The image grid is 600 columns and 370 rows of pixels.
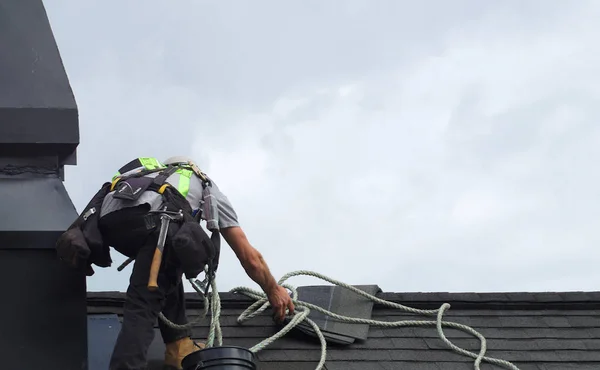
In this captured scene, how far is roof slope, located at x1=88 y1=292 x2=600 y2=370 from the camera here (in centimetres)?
484

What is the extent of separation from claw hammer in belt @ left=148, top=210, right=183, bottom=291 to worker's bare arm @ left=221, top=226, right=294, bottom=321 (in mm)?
543

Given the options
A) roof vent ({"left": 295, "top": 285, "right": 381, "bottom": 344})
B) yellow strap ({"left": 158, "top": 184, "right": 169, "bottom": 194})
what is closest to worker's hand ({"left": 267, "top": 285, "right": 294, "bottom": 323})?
roof vent ({"left": 295, "top": 285, "right": 381, "bottom": 344})

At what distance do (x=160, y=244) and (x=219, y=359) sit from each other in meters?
0.59

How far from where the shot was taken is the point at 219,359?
3.81m

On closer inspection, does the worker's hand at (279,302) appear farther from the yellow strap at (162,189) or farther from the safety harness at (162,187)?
→ the yellow strap at (162,189)

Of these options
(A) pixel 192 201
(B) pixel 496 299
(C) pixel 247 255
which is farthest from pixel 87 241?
(B) pixel 496 299

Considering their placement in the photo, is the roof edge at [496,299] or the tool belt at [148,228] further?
the roof edge at [496,299]

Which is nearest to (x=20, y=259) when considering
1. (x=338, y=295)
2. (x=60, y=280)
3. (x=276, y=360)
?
(x=60, y=280)

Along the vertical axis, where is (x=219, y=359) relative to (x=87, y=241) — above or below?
below

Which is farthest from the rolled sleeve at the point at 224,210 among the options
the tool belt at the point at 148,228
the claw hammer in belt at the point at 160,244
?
the claw hammer in belt at the point at 160,244

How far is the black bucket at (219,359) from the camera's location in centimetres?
381

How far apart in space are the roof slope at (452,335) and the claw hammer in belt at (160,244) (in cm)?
80

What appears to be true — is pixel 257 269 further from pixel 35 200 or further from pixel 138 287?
pixel 35 200

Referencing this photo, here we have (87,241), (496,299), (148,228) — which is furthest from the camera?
(496,299)
